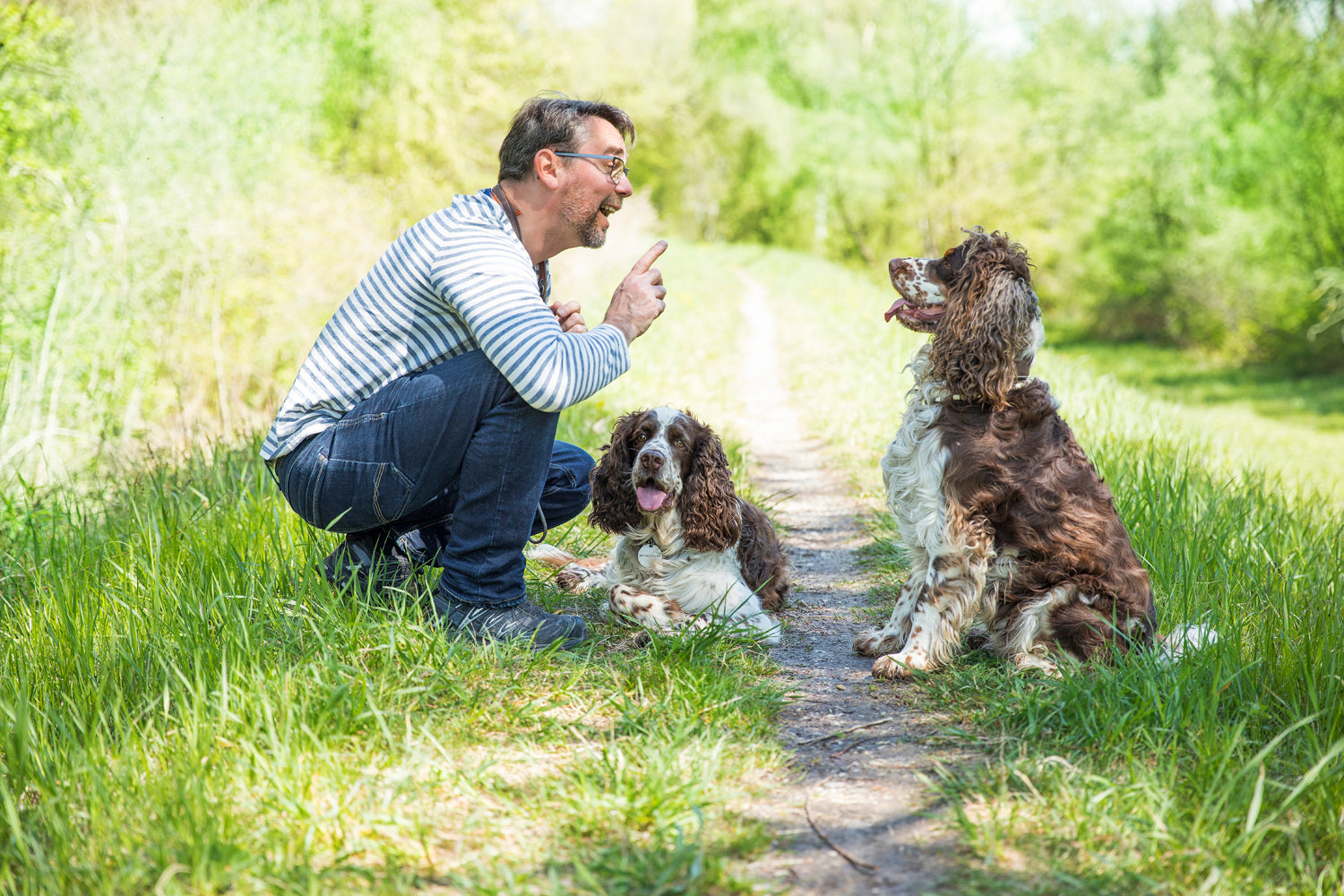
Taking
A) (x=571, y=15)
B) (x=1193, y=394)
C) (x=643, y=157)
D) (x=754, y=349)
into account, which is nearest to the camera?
(x=754, y=349)

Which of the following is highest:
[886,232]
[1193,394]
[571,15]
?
[571,15]

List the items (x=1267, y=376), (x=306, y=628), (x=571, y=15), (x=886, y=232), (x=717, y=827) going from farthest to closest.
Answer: (x=886, y=232), (x=1267, y=376), (x=571, y=15), (x=306, y=628), (x=717, y=827)

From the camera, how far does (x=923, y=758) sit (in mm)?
2926

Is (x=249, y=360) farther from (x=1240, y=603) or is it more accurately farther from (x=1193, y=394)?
(x=1193, y=394)

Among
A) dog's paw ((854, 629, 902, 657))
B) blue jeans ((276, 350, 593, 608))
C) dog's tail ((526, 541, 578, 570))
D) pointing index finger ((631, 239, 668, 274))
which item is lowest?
dog's paw ((854, 629, 902, 657))

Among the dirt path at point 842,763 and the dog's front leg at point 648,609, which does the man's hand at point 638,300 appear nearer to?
the dog's front leg at point 648,609

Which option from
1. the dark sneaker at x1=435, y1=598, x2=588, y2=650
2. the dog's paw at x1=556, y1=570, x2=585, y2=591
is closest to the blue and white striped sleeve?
the dark sneaker at x1=435, y1=598, x2=588, y2=650

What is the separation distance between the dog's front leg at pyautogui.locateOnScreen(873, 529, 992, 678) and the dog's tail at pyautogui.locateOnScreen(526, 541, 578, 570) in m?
1.85

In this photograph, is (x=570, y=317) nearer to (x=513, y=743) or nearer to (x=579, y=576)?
(x=579, y=576)

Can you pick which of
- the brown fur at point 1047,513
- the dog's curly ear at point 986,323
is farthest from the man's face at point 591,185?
the brown fur at point 1047,513

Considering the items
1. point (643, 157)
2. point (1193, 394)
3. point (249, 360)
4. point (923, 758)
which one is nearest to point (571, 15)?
point (249, 360)

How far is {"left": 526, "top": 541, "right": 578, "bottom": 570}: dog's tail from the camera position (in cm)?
483

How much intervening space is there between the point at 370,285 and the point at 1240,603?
3780 mm

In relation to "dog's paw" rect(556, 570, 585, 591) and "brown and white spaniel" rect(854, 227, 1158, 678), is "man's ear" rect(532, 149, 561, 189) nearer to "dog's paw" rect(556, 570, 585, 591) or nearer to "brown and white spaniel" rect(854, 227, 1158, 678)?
"brown and white spaniel" rect(854, 227, 1158, 678)
